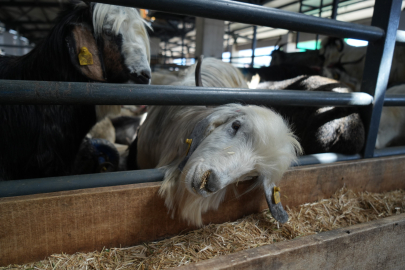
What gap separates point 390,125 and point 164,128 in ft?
7.32

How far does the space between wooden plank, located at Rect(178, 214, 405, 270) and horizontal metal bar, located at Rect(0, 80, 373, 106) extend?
28.2 inches

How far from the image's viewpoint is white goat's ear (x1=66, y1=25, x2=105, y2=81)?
1.62 metres

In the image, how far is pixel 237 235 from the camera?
1.28 metres

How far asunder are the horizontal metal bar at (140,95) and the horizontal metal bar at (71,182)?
1.10 ft

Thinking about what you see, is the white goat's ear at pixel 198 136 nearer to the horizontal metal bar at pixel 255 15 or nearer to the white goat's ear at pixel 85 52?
the horizontal metal bar at pixel 255 15

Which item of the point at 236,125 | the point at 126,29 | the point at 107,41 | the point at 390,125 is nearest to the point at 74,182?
the point at 236,125

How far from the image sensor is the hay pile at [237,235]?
1.06 meters

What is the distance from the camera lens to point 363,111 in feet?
6.23

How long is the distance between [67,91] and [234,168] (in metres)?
0.77

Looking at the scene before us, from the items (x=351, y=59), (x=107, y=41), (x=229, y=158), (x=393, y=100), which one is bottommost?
(x=229, y=158)

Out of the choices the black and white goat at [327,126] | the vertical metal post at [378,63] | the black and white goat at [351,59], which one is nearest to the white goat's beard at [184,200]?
the black and white goat at [327,126]

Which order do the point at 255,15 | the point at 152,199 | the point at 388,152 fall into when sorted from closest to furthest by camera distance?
the point at 152,199, the point at 255,15, the point at 388,152

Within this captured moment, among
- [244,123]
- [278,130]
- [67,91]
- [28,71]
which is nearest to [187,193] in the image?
[244,123]

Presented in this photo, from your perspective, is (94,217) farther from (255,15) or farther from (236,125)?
(255,15)
